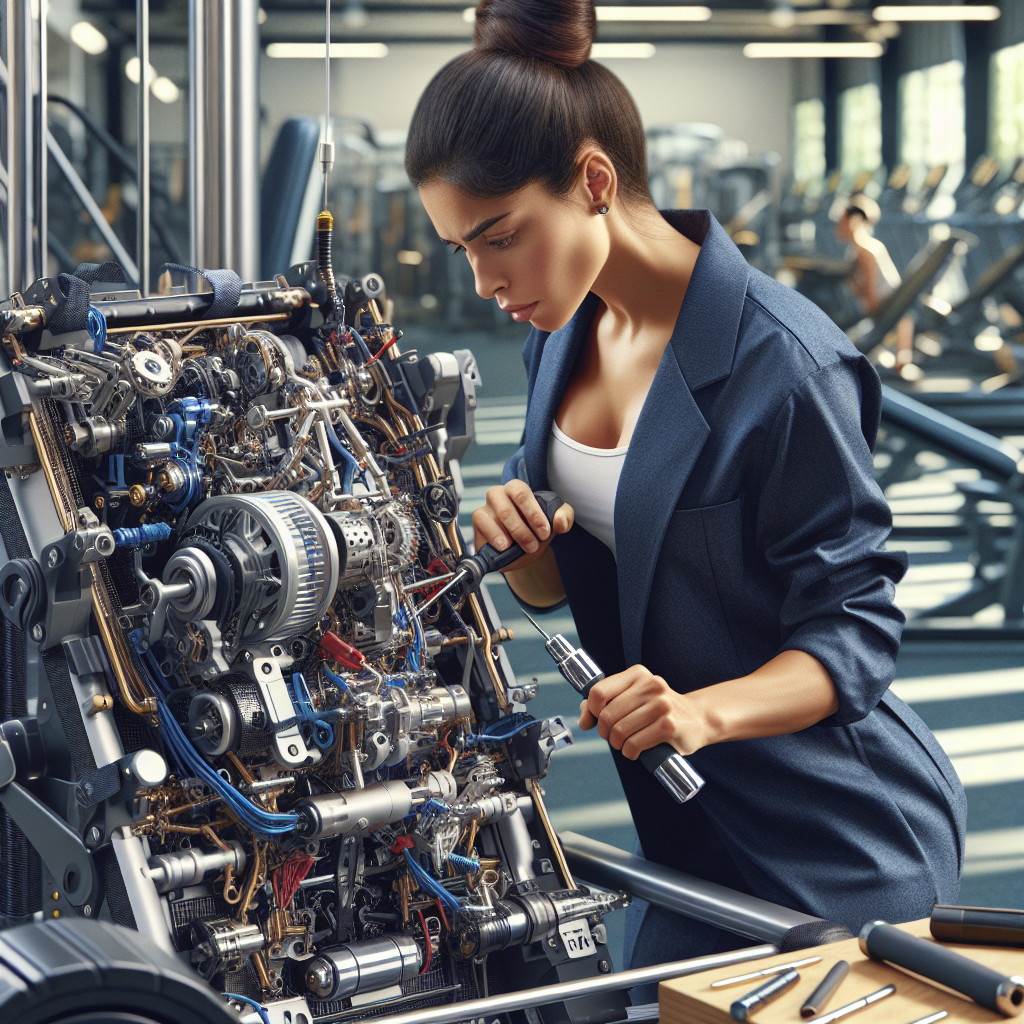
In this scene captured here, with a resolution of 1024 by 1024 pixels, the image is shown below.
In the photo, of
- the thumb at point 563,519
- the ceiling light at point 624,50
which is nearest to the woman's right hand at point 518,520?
the thumb at point 563,519

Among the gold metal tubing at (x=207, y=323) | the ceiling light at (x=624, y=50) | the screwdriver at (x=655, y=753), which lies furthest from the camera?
A: the ceiling light at (x=624, y=50)

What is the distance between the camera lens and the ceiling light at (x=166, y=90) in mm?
14953

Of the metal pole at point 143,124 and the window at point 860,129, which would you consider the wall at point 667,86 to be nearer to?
the window at point 860,129

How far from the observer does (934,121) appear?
16.5 m

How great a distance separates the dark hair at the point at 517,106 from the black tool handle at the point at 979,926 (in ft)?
2.55

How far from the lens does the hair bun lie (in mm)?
1295

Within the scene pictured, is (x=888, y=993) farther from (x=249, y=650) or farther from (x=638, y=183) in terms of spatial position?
(x=638, y=183)

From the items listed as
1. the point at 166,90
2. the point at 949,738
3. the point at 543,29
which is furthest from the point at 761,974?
the point at 166,90

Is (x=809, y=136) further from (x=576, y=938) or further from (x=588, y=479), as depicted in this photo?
(x=576, y=938)

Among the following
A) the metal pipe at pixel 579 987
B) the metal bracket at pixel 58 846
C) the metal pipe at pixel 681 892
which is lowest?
the metal pipe at pixel 681 892

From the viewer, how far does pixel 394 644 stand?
1.34 metres

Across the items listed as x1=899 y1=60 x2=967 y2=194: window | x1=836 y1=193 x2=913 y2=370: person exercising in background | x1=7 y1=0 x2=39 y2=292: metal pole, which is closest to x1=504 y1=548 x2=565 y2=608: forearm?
x1=7 y1=0 x2=39 y2=292: metal pole

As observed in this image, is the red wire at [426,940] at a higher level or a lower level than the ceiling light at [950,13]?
lower

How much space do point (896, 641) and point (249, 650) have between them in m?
0.66
